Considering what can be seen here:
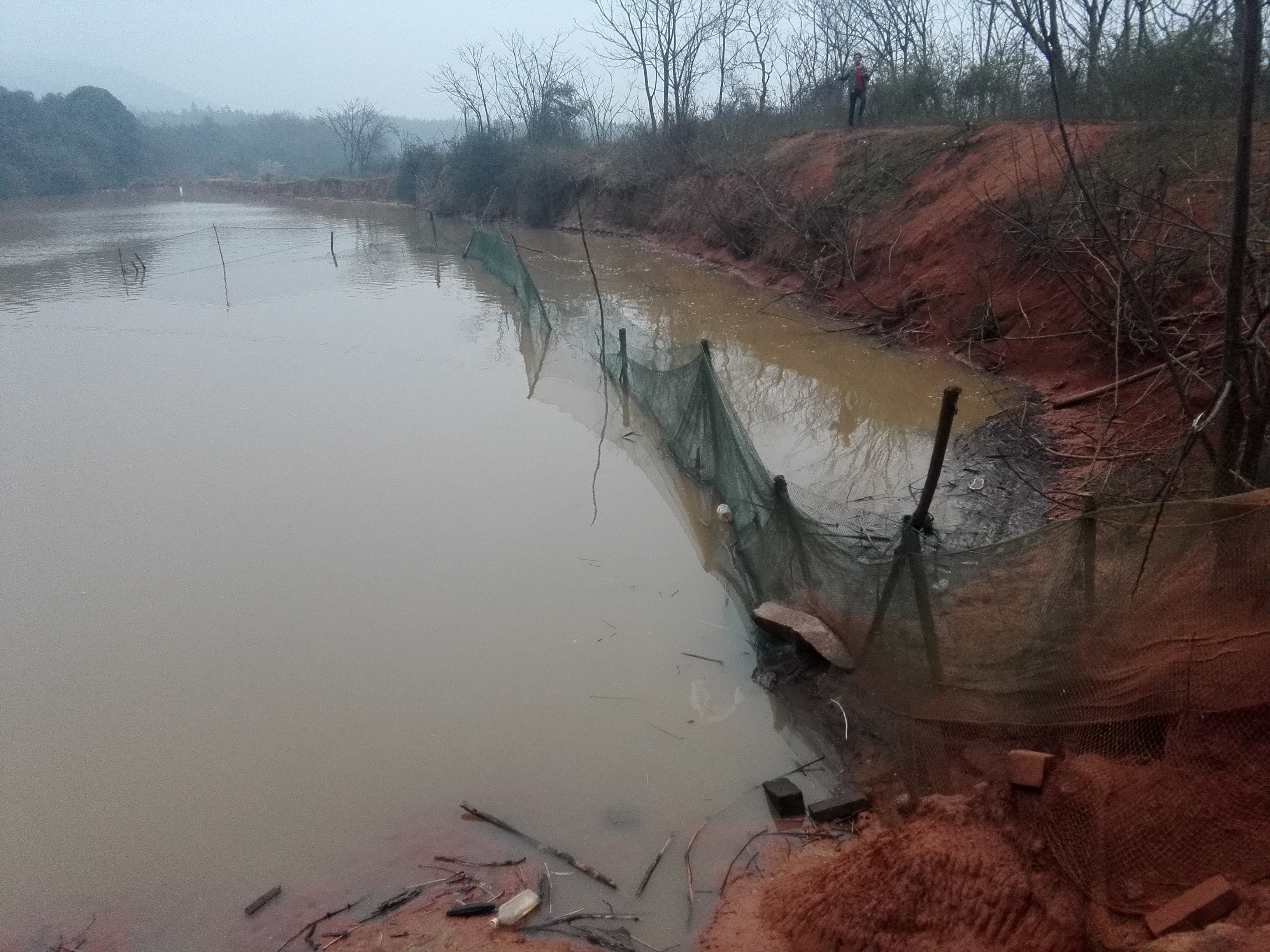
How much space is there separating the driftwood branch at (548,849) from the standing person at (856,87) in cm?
1898

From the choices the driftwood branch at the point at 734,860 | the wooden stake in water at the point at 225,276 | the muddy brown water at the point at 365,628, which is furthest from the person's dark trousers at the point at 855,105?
the driftwood branch at the point at 734,860

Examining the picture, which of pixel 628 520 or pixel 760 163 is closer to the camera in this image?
pixel 628 520

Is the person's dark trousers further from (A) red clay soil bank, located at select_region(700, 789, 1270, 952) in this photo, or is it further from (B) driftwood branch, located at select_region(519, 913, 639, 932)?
(B) driftwood branch, located at select_region(519, 913, 639, 932)

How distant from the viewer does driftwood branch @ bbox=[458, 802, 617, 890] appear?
4.08 m

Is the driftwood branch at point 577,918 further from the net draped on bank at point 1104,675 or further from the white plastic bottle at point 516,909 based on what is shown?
the net draped on bank at point 1104,675

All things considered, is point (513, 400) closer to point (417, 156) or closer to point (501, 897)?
point (501, 897)

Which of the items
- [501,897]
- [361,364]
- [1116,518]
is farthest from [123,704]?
[361,364]

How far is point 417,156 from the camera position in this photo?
Answer: 4672 centimetres

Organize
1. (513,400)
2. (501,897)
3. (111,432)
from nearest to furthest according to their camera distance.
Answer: (501,897)
(111,432)
(513,400)

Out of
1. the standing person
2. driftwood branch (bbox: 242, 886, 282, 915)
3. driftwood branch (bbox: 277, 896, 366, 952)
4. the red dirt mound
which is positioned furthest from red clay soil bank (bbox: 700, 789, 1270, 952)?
the standing person

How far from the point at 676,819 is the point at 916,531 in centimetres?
193

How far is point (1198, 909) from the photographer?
2.67 metres

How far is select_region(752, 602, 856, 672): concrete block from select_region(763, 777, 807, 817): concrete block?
0.85 meters

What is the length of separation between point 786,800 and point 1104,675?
1.69m
